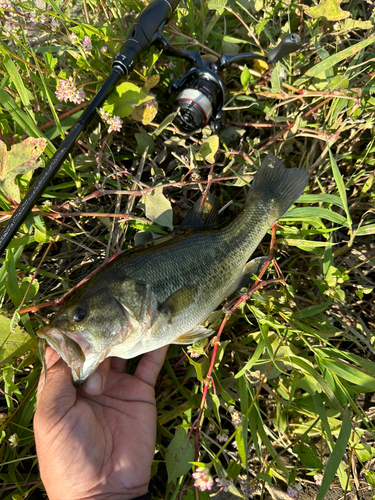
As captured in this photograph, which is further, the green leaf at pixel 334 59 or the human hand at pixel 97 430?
the green leaf at pixel 334 59

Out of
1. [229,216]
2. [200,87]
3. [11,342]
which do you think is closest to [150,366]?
[11,342]

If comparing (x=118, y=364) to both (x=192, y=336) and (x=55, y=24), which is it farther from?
(x=55, y=24)

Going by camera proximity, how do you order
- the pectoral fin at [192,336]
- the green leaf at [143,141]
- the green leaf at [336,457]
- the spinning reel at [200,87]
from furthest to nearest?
the green leaf at [143,141] → the spinning reel at [200,87] → the pectoral fin at [192,336] → the green leaf at [336,457]

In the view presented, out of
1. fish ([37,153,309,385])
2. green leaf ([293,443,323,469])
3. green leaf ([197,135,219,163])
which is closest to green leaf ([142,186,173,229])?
fish ([37,153,309,385])

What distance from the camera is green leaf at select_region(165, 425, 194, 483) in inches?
87.2

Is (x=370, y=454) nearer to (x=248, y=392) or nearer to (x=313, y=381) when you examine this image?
(x=313, y=381)

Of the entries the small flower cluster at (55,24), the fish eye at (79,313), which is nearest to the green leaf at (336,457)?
the fish eye at (79,313)

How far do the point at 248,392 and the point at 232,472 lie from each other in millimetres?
563

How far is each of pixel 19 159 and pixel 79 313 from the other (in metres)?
1.16

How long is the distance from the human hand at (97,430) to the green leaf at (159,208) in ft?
3.67

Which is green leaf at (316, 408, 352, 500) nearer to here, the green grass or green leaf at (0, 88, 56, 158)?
the green grass

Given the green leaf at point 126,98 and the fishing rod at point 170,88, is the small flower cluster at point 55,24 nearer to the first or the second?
the fishing rod at point 170,88

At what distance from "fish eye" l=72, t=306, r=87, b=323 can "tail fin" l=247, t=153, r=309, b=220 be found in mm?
1748

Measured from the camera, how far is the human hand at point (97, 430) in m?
2.14
